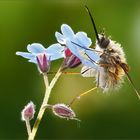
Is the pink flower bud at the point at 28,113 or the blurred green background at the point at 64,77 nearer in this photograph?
the pink flower bud at the point at 28,113

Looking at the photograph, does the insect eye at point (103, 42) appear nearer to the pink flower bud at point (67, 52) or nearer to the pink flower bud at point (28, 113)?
the pink flower bud at point (67, 52)

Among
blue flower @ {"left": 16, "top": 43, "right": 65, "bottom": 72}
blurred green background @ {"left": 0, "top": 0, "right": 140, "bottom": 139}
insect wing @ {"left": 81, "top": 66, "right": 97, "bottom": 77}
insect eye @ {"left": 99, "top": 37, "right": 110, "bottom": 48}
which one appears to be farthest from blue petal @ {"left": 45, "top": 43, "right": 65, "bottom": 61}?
blurred green background @ {"left": 0, "top": 0, "right": 140, "bottom": 139}

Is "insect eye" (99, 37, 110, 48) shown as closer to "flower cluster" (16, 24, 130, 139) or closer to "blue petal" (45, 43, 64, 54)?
"flower cluster" (16, 24, 130, 139)

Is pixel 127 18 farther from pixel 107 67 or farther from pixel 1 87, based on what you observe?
pixel 107 67

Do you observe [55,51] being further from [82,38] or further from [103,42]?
[103,42]

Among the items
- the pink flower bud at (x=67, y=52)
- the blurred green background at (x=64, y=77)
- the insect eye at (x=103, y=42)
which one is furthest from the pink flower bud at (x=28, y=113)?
the blurred green background at (x=64, y=77)


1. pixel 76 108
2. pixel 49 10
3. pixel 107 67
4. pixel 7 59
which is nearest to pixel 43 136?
pixel 76 108
